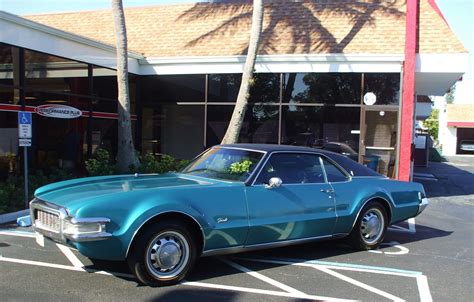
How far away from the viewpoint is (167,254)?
473cm

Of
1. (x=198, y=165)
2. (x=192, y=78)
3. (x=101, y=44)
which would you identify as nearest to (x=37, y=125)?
(x=101, y=44)

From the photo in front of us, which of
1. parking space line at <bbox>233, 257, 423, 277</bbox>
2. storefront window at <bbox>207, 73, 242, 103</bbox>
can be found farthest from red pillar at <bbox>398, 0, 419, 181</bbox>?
parking space line at <bbox>233, 257, 423, 277</bbox>

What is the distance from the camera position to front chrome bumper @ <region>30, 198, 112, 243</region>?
4332 mm

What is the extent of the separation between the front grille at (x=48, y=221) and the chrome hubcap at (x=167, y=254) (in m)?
0.93

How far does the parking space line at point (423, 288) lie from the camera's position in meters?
4.69

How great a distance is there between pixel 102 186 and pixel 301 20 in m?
11.0

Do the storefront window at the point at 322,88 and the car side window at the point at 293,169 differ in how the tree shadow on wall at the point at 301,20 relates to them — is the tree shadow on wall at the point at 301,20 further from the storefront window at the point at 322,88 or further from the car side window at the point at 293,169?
the car side window at the point at 293,169

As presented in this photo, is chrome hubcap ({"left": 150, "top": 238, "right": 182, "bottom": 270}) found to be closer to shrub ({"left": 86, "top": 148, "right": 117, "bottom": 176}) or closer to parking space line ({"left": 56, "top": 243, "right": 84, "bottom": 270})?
parking space line ({"left": 56, "top": 243, "right": 84, "bottom": 270})

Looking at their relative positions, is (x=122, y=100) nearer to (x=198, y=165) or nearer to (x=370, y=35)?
(x=198, y=165)

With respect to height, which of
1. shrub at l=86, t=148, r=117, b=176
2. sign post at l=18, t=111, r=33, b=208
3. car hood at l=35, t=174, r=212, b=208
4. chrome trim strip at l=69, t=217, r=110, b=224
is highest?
sign post at l=18, t=111, r=33, b=208

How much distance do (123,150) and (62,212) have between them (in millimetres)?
7509

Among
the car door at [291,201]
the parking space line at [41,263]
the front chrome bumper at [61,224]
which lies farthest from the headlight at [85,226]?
the car door at [291,201]

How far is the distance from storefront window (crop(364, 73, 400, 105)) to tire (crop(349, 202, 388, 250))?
6.83m

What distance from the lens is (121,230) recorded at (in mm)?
4453
